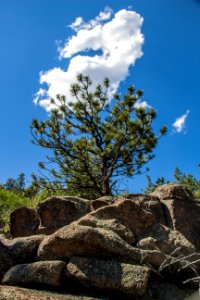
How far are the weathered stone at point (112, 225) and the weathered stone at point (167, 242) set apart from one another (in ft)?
0.78

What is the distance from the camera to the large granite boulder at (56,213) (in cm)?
788

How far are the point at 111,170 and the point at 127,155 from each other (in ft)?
3.36

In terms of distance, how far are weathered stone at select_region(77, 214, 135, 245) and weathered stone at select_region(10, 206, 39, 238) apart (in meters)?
1.99

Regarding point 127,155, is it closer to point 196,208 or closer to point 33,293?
point 196,208

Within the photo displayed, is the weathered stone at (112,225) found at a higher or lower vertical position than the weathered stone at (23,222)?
lower

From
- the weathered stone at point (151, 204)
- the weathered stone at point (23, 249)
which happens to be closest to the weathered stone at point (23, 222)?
the weathered stone at point (23, 249)

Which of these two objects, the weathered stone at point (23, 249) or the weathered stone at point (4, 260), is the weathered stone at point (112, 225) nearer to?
the weathered stone at point (23, 249)

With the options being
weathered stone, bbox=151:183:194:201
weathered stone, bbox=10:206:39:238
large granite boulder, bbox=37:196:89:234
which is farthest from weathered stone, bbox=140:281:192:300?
weathered stone, bbox=10:206:39:238

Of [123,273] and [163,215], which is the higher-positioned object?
[163,215]

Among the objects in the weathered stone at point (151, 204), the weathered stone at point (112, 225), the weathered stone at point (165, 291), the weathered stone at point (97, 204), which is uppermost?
the weathered stone at point (97, 204)

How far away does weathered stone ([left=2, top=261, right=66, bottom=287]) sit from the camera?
5.31 meters

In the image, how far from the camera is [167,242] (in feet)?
22.1

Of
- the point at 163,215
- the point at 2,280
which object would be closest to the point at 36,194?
the point at 163,215

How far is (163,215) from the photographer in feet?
24.3
